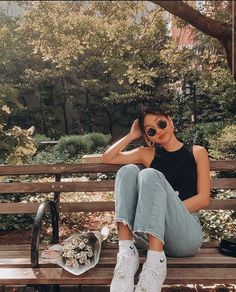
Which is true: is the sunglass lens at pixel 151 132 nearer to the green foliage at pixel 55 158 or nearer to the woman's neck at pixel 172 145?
the woman's neck at pixel 172 145

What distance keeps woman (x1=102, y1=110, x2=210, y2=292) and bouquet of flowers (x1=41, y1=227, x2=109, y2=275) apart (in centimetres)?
25

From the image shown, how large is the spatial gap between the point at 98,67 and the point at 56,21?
14.5m

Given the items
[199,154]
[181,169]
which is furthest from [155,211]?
[199,154]

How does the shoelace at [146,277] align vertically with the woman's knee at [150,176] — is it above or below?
below

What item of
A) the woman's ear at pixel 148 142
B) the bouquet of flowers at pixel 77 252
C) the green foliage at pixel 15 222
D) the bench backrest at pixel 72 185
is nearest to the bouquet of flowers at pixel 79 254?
the bouquet of flowers at pixel 77 252

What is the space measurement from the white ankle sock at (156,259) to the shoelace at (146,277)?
4 cm

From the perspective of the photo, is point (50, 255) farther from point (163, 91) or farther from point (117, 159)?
point (163, 91)

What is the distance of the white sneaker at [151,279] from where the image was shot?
7.98 ft

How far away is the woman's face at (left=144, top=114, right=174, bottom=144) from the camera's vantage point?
331cm

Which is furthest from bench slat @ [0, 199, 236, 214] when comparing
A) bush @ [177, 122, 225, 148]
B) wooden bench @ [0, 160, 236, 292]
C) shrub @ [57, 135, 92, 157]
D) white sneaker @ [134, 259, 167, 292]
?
shrub @ [57, 135, 92, 157]

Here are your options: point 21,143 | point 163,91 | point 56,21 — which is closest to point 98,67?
point 163,91

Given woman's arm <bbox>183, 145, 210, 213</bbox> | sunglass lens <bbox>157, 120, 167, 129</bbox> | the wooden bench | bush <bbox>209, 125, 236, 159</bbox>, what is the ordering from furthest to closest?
bush <bbox>209, 125, 236, 159</bbox>
sunglass lens <bbox>157, 120, 167, 129</bbox>
woman's arm <bbox>183, 145, 210, 213</bbox>
the wooden bench

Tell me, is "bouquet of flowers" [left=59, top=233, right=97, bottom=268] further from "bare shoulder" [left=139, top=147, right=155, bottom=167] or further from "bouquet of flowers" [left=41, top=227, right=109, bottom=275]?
"bare shoulder" [left=139, top=147, right=155, bottom=167]

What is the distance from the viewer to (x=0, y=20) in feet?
67.4
